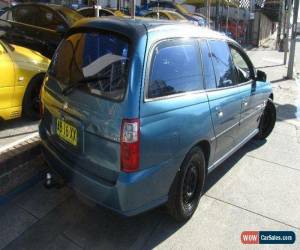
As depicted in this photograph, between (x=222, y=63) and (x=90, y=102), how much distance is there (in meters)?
1.76

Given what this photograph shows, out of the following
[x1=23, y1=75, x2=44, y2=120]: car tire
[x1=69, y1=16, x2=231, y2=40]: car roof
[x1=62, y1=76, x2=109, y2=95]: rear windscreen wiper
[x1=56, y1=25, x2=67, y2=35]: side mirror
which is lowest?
[x1=23, y1=75, x2=44, y2=120]: car tire

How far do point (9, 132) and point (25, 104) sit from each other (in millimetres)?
467

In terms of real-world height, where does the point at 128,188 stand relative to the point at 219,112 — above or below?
below

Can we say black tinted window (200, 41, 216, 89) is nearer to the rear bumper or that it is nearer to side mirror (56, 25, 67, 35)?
the rear bumper

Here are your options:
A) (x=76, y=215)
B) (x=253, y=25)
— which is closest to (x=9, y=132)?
(x=76, y=215)

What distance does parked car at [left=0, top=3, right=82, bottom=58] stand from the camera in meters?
8.12

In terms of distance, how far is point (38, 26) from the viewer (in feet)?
29.9

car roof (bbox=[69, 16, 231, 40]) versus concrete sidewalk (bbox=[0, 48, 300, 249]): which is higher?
car roof (bbox=[69, 16, 231, 40])

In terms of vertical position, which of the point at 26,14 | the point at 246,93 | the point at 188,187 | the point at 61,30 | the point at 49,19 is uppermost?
the point at 26,14

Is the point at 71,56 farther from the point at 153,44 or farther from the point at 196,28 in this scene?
the point at 196,28

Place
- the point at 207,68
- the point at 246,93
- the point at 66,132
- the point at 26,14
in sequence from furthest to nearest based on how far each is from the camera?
1. the point at 26,14
2. the point at 246,93
3. the point at 207,68
4. the point at 66,132

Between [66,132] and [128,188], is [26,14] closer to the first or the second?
[66,132]

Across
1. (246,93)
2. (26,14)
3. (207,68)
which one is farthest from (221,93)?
(26,14)

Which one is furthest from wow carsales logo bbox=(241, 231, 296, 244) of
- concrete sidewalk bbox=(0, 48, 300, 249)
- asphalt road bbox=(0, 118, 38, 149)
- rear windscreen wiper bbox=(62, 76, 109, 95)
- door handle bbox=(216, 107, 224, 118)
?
asphalt road bbox=(0, 118, 38, 149)
